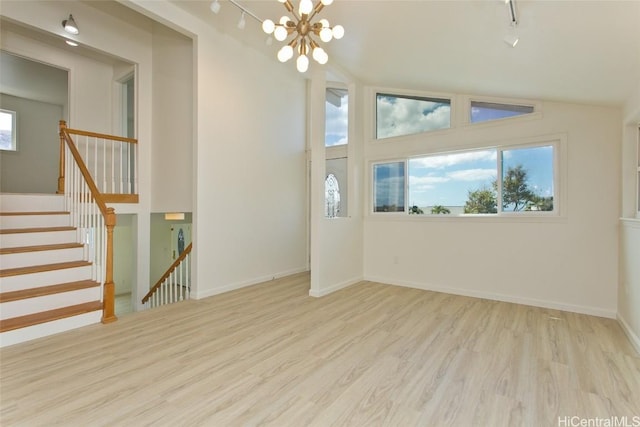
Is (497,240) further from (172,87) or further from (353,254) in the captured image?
(172,87)

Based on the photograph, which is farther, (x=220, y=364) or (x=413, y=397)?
(x=220, y=364)

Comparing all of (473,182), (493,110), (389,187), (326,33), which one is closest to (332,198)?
(389,187)

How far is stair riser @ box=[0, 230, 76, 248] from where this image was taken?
3250 mm

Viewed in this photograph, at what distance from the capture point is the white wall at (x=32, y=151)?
602 centimetres

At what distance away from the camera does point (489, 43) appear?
2.51 metres

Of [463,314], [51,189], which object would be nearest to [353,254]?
[463,314]

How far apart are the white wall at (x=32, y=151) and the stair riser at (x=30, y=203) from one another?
2911 millimetres

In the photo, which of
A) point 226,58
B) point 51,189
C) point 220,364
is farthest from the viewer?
point 51,189

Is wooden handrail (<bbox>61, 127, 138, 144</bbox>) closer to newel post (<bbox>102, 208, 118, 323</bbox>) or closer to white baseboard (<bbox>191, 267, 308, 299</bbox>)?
newel post (<bbox>102, 208, 118, 323</bbox>)

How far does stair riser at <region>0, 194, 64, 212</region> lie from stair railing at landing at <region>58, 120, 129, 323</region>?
15 cm

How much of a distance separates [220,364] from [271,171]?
135 inches

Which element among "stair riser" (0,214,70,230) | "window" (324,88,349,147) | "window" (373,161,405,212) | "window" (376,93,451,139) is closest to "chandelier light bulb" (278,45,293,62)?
"window" (376,93,451,139)

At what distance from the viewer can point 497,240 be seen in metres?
3.94

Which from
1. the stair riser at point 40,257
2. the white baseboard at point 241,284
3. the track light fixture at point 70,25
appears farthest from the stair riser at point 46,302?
the track light fixture at point 70,25
